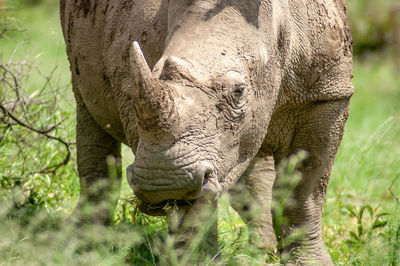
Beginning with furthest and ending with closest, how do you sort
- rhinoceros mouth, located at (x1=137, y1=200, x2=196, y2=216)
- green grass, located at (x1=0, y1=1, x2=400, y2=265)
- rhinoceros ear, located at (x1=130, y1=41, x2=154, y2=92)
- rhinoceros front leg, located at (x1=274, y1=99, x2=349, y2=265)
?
rhinoceros front leg, located at (x1=274, y1=99, x2=349, y2=265), green grass, located at (x1=0, y1=1, x2=400, y2=265), rhinoceros mouth, located at (x1=137, y1=200, x2=196, y2=216), rhinoceros ear, located at (x1=130, y1=41, x2=154, y2=92)

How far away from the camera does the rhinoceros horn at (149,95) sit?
259cm

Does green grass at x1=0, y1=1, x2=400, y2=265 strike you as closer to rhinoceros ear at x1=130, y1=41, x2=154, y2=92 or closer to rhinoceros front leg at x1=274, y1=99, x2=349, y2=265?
rhinoceros front leg at x1=274, y1=99, x2=349, y2=265

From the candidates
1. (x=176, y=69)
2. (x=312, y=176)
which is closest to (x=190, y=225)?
(x=176, y=69)

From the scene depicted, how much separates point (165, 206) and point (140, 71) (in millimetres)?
605

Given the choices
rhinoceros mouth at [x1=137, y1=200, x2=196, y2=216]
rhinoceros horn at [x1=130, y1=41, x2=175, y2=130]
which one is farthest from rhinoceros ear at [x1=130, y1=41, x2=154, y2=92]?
rhinoceros mouth at [x1=137, y1=200, x2=196, y2=216]

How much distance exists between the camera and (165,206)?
2.84 meters

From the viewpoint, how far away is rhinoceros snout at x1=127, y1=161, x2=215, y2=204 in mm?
2701

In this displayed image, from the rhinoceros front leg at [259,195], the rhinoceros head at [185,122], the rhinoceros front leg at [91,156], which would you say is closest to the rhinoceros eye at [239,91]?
the rhinoceros head at [185,122]

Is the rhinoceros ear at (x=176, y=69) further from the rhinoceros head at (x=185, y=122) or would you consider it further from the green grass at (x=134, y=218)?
the green grass at (x=134, y=218)

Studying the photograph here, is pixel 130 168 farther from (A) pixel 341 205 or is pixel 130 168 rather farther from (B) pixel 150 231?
(A) pixel 341 205

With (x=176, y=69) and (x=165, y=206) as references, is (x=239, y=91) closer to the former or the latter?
(x=176, y=69)

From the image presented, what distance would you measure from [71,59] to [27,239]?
1257 millimetres

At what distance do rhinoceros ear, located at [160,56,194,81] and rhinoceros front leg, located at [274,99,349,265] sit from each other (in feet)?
3.72

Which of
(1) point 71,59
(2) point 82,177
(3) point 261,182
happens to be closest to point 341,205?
(3) point 261,182
